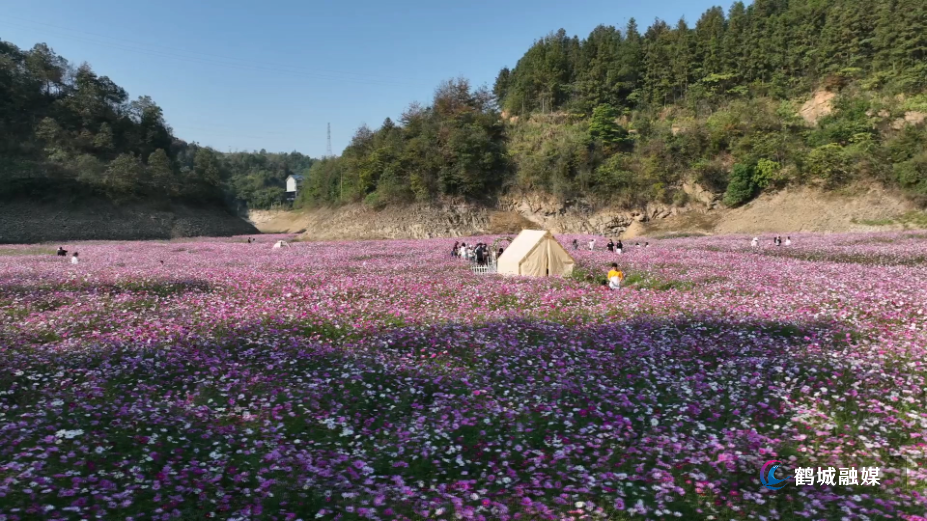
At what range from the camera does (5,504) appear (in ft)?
16.8

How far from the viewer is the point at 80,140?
80.8 meters

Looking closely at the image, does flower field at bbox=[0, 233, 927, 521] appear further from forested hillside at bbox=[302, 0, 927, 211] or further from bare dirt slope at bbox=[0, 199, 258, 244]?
bare dirt slope at bbox=[0, 199, 258, 244]

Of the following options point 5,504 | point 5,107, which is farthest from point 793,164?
point 5,107

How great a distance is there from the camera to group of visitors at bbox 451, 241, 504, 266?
91.5 ft

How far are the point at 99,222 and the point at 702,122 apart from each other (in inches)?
3337

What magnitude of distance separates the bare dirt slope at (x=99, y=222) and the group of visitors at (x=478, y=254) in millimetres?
54142

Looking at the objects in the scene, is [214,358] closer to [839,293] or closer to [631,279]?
[631,279]

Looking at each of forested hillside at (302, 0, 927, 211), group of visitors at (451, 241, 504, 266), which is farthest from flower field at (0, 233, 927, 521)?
forested hillside at (302, 0, 927, 211)

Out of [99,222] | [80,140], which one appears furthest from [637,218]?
[80,140]

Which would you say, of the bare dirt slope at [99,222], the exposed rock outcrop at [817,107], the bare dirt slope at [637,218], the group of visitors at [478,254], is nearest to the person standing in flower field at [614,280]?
the group of visitors at [478,254]

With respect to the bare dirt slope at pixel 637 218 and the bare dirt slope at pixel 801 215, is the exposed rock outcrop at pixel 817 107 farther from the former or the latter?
the bare dirt slope at pixel 637 218

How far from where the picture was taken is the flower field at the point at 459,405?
227 inches

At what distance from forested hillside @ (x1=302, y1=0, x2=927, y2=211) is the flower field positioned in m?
50.2

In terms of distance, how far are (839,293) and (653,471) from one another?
49.6 feet
